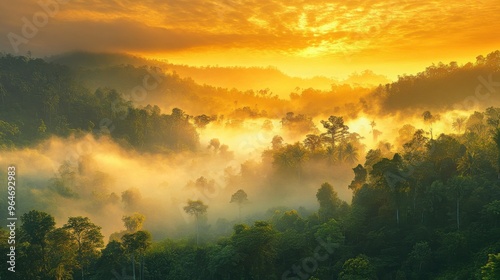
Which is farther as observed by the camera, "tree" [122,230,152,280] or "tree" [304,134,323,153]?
"tree" [304,134,323,153]

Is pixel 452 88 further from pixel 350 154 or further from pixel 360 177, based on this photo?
pixel 360 177

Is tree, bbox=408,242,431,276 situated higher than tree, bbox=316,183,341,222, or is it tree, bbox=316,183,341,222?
tree, bbox=316,183,341,222

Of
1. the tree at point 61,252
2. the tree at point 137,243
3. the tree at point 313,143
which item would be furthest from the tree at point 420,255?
the tree at point 313,143

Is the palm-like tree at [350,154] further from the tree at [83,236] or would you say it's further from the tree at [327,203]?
the tree at [83,236]

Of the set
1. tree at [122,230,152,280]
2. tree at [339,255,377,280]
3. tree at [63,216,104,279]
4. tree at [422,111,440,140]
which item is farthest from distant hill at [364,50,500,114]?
tree at [63,216,104,279]

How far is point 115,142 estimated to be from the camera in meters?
194

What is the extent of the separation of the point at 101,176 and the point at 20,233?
91.1 meters

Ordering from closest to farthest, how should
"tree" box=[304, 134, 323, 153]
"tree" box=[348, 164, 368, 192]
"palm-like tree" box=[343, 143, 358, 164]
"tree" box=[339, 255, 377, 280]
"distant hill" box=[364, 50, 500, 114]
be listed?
1. "tree" box=[339, 255, 377, 280]
2. "tree" box=[348, 164, 368, 192]
3. "palm-like tree" box=[343, 143, 358, 164]
4. "tree" box=[304, 134, 323, 153]
5. "distant hill" box=[364, 50, 500, 114]

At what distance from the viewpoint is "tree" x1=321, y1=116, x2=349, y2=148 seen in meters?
121

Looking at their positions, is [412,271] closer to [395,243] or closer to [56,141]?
[395,243]

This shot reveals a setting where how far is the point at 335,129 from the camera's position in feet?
400

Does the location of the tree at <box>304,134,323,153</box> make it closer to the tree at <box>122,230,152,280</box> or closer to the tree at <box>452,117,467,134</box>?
the tree at <box>452,117,467,134</box>

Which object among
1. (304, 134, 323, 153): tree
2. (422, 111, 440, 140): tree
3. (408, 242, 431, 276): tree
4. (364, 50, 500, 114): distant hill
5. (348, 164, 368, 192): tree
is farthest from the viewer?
(364, 50, 500, 114): distant hill

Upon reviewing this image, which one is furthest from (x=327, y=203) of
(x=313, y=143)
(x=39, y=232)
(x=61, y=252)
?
(x=313, y=143)
